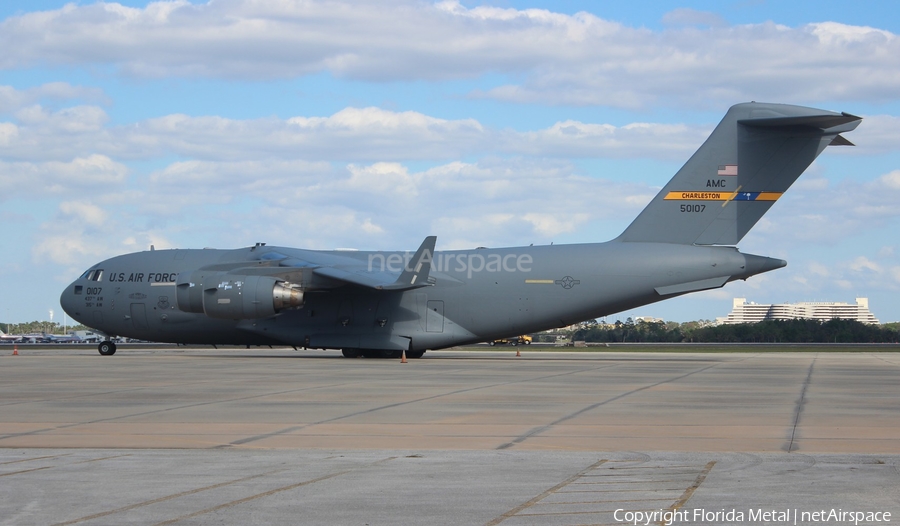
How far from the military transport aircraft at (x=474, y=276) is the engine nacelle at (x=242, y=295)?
4cm

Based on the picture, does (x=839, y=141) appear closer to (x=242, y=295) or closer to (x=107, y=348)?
(x=242, y=295)

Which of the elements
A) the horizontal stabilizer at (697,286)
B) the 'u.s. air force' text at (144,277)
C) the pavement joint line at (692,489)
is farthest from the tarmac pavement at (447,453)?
the 'u.s. air force' text at (144,277)

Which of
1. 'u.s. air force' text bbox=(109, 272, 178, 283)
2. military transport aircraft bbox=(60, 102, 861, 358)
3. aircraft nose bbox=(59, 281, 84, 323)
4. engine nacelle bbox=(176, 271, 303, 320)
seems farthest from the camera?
aircraft nose bbox=(59, 281, 84, 323)

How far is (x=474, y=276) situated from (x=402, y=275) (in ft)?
9.68

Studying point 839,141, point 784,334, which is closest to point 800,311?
point 784,334

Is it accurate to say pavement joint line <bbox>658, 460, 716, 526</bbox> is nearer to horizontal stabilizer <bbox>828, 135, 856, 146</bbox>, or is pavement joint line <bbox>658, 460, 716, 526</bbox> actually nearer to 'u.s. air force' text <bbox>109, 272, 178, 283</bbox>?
horizontal stabilizer <bbox>828, 135, 856, 146</bbox>

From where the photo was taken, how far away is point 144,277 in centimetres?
3541

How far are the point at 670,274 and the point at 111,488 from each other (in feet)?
81.8

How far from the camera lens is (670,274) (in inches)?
1211

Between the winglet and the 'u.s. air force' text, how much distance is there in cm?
875

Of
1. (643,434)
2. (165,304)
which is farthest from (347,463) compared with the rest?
(165,304)

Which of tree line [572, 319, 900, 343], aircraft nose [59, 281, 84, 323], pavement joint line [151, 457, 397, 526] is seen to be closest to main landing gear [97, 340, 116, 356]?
aircraft nose [59, 281, 84, 323]

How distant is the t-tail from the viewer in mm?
29938

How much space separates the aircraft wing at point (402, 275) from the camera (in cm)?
3070
